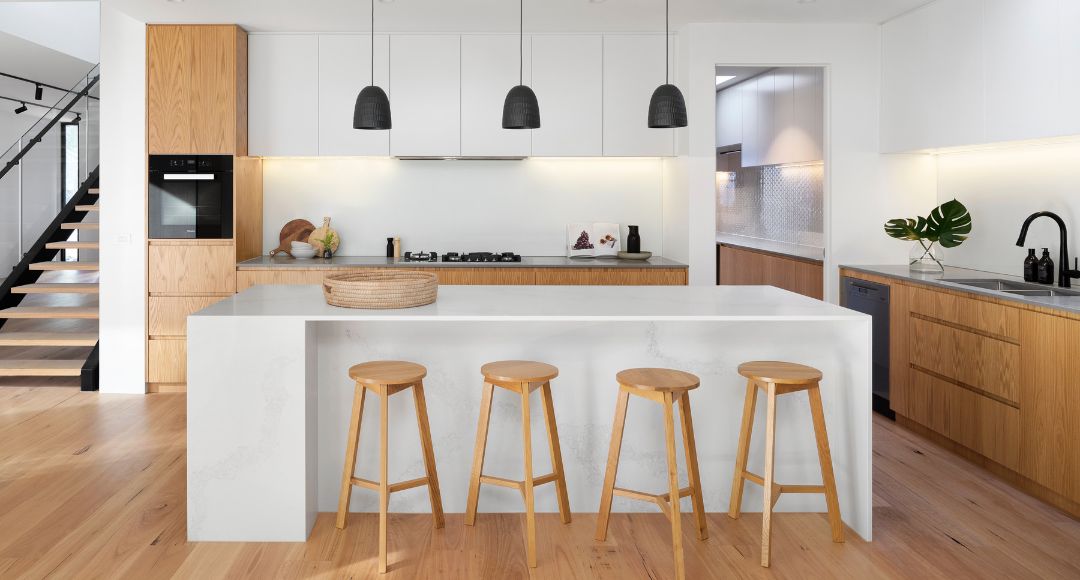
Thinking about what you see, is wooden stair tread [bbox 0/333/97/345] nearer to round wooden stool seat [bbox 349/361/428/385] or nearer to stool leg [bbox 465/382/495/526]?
round wooden stool seat [bbox 349/361/428/385]

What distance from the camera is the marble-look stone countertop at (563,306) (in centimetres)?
295

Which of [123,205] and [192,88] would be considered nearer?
[192,88]

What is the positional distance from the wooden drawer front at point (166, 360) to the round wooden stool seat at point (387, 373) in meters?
2.84

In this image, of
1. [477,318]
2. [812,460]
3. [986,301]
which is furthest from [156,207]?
[986,301]

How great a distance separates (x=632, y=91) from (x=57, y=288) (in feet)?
14.4

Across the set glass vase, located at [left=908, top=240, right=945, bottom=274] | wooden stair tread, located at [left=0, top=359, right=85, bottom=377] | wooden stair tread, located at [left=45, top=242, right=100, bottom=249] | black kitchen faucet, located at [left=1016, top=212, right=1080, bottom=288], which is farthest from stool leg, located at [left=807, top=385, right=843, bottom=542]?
wooden stair tread, located at [left=45, top=242, right=100, bottom=249]

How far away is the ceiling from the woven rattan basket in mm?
2276

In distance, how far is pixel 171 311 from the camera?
5.39 metres

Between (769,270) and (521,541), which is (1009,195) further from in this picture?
(521,541)

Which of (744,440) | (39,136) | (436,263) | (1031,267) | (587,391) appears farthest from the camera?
(39,136)

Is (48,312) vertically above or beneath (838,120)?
beneath

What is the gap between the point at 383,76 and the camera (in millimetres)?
5547

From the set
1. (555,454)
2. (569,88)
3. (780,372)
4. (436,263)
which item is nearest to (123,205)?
(436,263)

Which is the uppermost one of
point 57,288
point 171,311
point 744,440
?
point 57,288
